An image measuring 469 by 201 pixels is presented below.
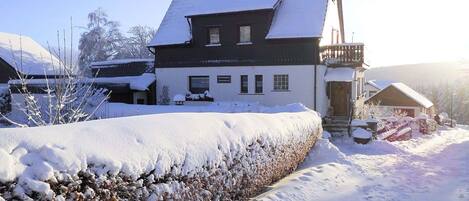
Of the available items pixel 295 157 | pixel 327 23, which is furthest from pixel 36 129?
pixel 327 23

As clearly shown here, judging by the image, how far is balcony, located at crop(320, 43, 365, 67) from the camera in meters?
24.2

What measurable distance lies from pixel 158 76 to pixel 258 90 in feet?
→ 22.7

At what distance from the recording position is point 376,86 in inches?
2340

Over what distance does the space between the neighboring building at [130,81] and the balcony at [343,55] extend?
10864mm

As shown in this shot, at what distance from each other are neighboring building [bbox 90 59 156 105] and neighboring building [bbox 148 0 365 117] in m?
0.99

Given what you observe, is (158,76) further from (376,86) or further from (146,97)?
(376,86)

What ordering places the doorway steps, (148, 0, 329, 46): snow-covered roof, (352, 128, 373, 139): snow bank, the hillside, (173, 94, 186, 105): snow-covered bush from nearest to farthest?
1. (352, 128, 373, 139): snow bank
2. the doorway steps
3. (148, 0, 329, 46): snow-covered roof
4. (173, 94, 186, 105): snow-covered bush
5. the hillside

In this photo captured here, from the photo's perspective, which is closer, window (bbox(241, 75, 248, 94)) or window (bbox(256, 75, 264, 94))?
window (bbox(256, 75, 264, 94))

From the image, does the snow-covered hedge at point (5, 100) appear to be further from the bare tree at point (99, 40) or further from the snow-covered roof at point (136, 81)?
the bare tree at point (99, 40)

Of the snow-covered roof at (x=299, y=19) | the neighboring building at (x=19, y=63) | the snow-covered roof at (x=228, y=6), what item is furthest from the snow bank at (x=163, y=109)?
the neighboring building at (x=19, y=63)

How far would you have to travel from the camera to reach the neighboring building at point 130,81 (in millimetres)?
27219

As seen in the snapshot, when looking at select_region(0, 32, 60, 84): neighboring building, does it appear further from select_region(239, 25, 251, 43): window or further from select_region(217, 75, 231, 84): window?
select_region(239, 25, 251, 43): window

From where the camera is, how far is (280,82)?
Answer: 82.7ft

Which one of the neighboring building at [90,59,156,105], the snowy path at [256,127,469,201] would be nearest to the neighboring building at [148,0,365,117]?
the neighboring building at [90,59,156,105]
